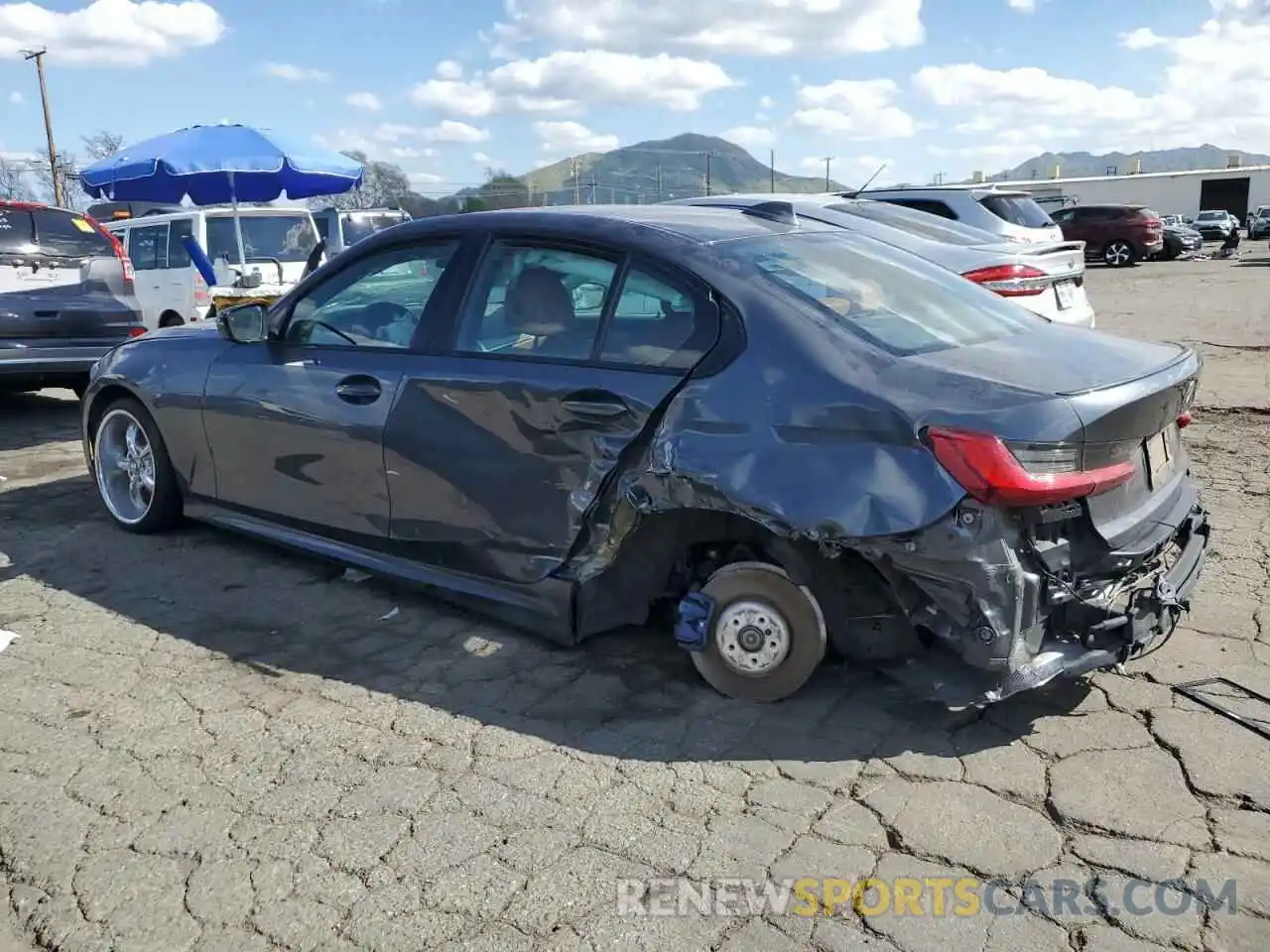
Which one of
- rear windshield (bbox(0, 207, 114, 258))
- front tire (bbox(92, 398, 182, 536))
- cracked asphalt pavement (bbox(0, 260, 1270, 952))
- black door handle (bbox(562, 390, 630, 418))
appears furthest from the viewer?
rear windshield (bbox(0, 207, 114, 258))

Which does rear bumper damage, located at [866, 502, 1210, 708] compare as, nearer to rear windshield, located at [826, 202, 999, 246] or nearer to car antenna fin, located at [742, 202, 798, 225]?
car antenna fin, located at [742, 202, 798, 225]

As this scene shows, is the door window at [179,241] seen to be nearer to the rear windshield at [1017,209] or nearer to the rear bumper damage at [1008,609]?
the rear windshield at [1017,209]

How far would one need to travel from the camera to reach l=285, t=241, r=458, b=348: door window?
12.8 ft

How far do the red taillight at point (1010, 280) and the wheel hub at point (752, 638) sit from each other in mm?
4569

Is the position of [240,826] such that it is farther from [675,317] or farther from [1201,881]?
[1201,881]

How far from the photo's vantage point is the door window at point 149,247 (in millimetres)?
11750

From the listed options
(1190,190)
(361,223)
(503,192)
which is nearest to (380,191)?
(503,192)

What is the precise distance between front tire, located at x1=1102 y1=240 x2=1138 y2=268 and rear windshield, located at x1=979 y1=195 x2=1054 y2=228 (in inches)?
664

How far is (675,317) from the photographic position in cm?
326

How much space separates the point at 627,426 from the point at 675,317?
0.38 metres

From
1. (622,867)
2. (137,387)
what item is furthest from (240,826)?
(137,387)

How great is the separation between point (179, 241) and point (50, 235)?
3.36 metres

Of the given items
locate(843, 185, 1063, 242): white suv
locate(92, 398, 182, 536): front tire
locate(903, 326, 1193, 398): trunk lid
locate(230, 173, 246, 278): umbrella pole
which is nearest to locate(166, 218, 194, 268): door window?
locate(230, 173, 246, 278): umbrella pole

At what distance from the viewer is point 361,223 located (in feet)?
50.8
